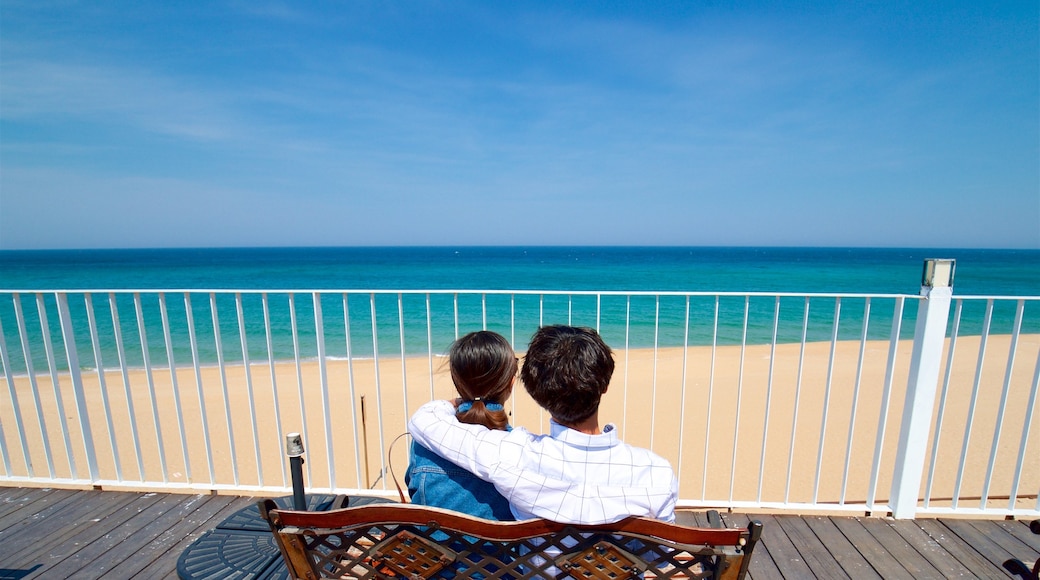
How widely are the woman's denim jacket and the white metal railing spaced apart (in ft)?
1.26

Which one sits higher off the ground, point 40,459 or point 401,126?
point 401,126

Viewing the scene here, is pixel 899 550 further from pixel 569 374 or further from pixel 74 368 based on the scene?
pixel 74 368

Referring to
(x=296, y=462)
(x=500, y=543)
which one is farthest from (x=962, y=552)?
(x=296, y=462)

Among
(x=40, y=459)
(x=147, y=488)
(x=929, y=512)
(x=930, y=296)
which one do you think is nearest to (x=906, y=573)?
(x=929, y=512)

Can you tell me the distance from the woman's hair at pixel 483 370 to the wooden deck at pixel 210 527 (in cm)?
149

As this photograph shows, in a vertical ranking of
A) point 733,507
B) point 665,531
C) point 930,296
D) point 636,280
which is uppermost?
point 930,296

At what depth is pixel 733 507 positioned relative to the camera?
89.9 inches

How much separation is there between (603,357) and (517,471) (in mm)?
316

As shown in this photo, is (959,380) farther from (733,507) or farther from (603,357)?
(603,357)

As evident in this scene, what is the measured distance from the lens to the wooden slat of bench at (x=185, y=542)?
1.83m

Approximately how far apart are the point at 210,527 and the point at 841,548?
291 centimetres

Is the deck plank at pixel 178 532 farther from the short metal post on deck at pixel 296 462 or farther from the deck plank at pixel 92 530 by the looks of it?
the short metal post on deck at pixel 296 462

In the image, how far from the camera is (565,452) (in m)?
0.92

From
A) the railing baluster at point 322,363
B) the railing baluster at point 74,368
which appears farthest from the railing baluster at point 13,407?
the railing baluster at point 322,363
